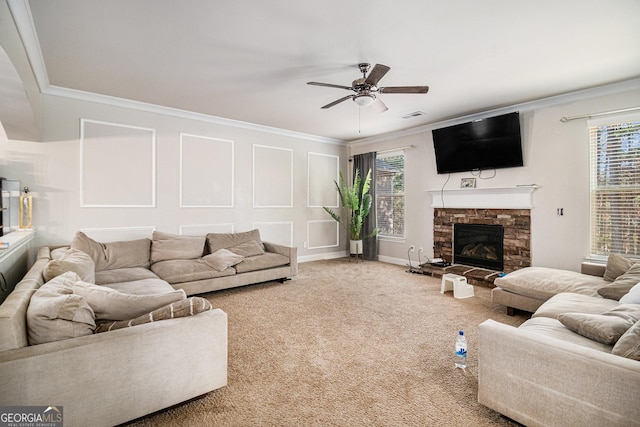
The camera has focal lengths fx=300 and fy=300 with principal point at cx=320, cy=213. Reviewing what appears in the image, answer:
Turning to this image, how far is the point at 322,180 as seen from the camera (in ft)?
22.5

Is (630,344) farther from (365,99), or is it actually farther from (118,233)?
(118,233)

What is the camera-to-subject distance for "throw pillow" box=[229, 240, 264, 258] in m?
4.74

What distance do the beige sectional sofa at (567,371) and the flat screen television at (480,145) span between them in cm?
314

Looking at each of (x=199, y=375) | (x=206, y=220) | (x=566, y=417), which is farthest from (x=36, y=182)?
(x=566, y=417)

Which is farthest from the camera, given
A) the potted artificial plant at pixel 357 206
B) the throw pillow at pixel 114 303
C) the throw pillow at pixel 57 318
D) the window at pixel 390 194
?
the potted artificial plant at pixel 357 206

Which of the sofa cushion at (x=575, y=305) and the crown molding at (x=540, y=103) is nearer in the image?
the sofa cushion at (x=575, y=305)

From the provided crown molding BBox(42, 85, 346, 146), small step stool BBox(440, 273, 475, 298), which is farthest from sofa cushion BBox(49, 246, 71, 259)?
small step stool BBox(440, 273, 475, 298)

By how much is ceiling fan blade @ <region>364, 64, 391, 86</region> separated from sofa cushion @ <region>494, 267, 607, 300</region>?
265 centimetres

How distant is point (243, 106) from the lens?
4.64m

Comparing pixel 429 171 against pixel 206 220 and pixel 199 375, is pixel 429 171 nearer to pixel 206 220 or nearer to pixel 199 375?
pixel 206 220

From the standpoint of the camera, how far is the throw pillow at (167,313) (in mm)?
1722

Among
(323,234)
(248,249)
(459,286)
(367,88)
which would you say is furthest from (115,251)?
(459,286)

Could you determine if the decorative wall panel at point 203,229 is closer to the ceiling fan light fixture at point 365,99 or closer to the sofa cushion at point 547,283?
the ceiling fan light fixture at point 365,99

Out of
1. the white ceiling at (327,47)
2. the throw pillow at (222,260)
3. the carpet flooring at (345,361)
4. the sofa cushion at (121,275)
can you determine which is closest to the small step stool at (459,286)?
the carpet flooring at (345,361)
